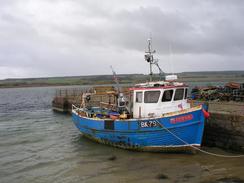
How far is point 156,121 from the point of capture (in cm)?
1493

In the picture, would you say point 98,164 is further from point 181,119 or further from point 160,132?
point 181,119

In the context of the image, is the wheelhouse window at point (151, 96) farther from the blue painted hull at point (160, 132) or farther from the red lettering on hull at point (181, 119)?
the red lettering on hull at point (181, 119)

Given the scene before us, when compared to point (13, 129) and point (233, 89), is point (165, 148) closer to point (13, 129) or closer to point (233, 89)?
point (233, 89)

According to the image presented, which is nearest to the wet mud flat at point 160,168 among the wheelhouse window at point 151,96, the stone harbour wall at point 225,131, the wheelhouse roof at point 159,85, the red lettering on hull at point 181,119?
the stone harbour wall at point 225,131

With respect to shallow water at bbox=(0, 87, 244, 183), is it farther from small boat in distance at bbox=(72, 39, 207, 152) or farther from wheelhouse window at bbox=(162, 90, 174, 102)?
wheelhouse window at bbox=(162, 90, 174, 102)

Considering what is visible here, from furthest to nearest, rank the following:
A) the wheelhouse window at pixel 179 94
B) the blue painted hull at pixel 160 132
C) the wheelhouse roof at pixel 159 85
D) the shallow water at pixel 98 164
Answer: the wheelhouse window at pixel 179 94, the wheelhouse roof at pixel 159 85, the blue painted hull at pixel 160 132, the shallow water at pixel 98 164

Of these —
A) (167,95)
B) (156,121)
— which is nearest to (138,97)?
(167,95)

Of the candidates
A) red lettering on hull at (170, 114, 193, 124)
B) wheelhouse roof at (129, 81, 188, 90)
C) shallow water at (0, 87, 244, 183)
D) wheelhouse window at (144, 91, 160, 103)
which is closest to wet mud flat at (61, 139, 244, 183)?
shallow water at (0, 87, 244, 183)

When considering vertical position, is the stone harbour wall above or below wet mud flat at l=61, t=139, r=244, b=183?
above

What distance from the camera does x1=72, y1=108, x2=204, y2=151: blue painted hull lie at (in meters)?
14.5

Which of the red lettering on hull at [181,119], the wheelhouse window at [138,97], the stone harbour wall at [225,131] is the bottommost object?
the stone harbour wall at [225,131]

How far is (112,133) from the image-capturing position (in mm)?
16906

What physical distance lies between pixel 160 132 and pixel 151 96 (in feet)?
6.56

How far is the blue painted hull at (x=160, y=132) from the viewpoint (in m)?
14.5
